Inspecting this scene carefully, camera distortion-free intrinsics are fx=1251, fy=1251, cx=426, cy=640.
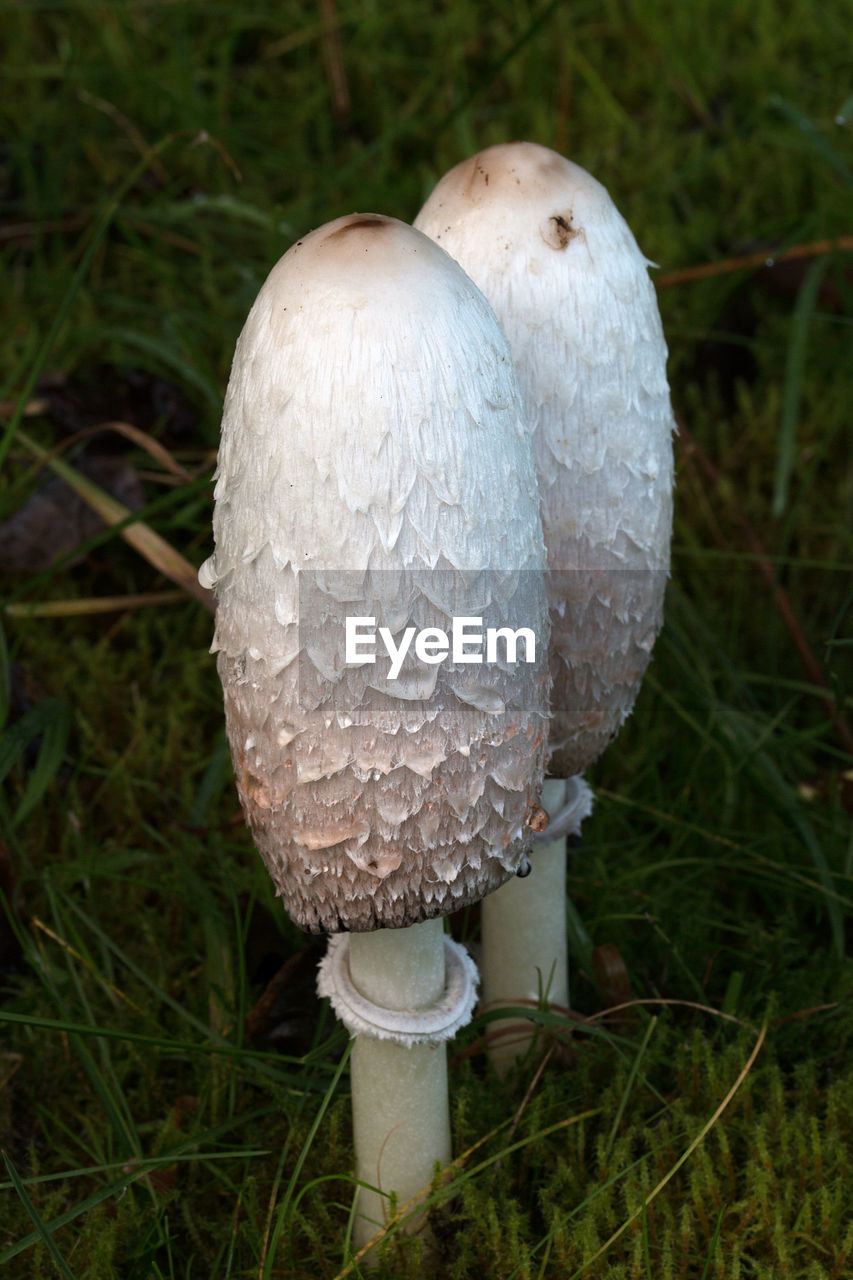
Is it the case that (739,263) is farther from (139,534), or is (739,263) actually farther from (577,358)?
(577,358)

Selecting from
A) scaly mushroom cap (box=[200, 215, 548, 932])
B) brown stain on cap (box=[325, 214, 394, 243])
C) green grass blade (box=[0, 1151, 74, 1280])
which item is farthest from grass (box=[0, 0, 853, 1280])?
brown stain on cap (box=[325, 214, 394, 243])

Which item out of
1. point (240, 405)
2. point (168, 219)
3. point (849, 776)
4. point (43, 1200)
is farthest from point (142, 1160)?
point (168, 219)

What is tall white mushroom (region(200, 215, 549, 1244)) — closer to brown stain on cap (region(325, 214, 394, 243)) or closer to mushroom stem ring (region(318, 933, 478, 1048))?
brown stain on cap (region(325, 214, 394, 243))

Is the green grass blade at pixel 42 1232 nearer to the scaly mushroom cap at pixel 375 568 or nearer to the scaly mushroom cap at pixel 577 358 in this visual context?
the scaly mushroom cap at pixel 375 568

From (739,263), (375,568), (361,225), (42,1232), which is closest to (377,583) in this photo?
(375,568)

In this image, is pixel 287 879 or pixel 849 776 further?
pixel 849 776

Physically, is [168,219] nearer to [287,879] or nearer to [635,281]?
[635,281]
